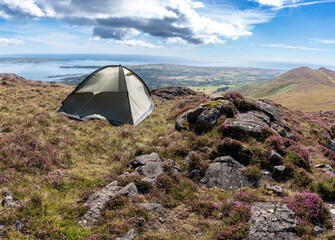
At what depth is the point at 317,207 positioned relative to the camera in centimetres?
592

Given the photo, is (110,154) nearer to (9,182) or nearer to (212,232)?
(9,182)

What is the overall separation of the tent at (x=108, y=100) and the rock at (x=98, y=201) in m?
8.28

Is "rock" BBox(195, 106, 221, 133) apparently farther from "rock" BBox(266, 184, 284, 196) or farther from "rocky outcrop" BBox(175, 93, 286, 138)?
"rock" BBox(266, 184, 284, 196)

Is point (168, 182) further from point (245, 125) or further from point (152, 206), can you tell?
point (245, 125)

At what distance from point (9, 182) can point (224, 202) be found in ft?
26.6

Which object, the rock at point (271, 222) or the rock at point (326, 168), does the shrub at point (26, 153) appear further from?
the rock at point (326, 168)

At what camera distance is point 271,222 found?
Answer: 553cm

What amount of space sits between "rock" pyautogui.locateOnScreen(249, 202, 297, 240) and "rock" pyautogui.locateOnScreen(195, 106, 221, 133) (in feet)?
19.9

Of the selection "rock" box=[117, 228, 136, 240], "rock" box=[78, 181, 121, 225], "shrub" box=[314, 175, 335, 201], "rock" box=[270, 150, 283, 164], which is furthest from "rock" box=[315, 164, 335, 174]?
"rock" box=[78, 181, 121, 225]

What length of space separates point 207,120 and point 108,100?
9.01 metres

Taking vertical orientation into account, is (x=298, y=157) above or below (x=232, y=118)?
below

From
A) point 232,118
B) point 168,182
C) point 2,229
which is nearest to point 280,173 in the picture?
point 232,118

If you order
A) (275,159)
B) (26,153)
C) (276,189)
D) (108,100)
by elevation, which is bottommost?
(276,189)

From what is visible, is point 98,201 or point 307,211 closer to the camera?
point 307,211
